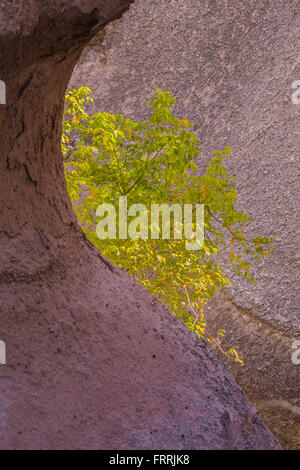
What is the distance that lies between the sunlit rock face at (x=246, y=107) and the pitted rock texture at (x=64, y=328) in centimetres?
490

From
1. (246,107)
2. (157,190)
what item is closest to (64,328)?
(157,190)

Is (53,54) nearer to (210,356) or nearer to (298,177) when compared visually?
(210,356)

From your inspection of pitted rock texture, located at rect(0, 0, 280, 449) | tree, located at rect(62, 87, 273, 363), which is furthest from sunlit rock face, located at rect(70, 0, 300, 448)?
pitted rock texture, located at rect(0, 0, 280, 449)

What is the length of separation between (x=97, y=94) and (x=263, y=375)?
8752mm

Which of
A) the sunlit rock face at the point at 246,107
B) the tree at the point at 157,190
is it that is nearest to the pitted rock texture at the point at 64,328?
the tree at the point at 157,190

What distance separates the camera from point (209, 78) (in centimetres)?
1327

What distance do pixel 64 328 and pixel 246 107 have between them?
9658 mm

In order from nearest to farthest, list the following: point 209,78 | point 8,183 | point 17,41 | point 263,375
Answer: point 17,41 < point 8,183 < point 263,375 < point 209,78

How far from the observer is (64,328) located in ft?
9.30

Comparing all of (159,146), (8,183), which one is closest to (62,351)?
(8,183)

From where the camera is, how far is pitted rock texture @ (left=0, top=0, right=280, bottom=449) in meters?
2.53

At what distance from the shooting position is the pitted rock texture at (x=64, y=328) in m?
2.53

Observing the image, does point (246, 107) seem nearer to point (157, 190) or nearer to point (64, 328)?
point (157, 190)

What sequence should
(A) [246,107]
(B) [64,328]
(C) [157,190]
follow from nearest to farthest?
(B) [64,328] < (C) [157,190] < (A) [246,107]
